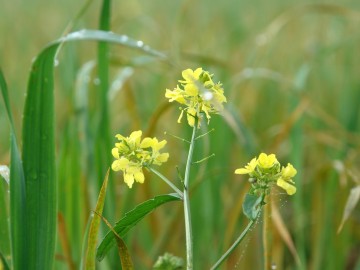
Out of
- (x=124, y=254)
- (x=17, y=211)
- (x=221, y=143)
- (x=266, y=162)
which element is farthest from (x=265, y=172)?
(x=221, y=143)

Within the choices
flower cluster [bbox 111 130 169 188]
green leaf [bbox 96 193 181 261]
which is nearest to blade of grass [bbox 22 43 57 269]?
green leaf [bbox 96 193 181 261]

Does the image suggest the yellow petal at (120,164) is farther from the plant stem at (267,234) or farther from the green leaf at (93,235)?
the plant stem at (267,234)

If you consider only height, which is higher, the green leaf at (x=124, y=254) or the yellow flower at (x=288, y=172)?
the yellow flower at (x=288, y=172)

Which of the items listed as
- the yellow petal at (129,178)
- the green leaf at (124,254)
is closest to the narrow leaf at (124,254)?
the green leaf at (124,254)

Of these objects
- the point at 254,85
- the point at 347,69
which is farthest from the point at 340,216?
Answer: the point at 254,85

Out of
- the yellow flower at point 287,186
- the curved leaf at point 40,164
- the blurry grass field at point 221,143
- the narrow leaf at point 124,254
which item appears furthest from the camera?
the blurry grass field at point 221,143

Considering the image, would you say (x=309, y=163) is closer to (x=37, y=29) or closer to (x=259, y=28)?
(x=259, y=28)

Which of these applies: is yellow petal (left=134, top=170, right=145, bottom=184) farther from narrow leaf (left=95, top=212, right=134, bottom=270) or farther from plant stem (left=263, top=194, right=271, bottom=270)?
plant stem (left=263, top=194, right=271, bottom=270)

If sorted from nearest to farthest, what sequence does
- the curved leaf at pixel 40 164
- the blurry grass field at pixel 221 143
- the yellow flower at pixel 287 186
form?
the yellow flower at pixel 287 186
the curved leaf at pixel 40 164
the blurry grass field at pixel 221 143
